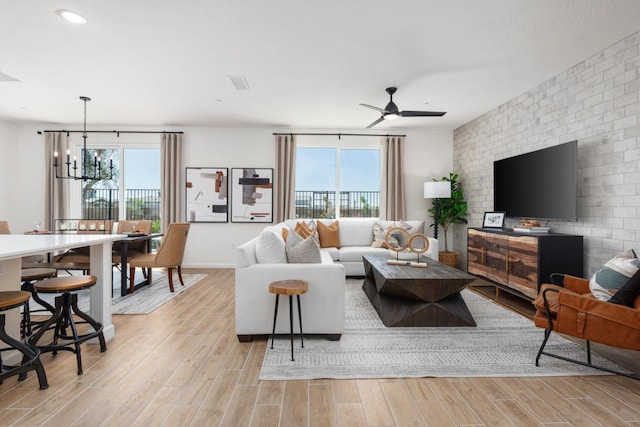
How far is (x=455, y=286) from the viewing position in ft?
9.66

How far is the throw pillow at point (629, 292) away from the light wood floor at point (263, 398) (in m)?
0.52

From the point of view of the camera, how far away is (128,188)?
20.2 feet

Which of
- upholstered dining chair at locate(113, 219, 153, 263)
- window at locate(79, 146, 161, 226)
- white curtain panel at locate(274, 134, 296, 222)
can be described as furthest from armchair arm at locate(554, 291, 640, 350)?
window at locate(79, 146, 161, 226)

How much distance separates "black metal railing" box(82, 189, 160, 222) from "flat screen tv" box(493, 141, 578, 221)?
5.92 m

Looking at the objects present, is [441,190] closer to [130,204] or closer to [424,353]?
→ [424,353]

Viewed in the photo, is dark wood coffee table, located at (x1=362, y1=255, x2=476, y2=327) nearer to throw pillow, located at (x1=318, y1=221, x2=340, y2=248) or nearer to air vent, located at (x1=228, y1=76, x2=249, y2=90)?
throw pillow, located at (x1=318, y1=221, x2=340, y2=248)

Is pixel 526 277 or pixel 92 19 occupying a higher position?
pixel 92 19

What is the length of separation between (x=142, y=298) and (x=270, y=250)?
2232 millimetres

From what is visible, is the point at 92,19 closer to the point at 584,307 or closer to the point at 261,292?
the point at 261,292

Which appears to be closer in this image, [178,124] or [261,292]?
[261,292]

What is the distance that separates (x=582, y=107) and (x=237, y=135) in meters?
5.14

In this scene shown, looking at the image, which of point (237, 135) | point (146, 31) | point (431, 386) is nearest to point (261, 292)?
point (431, 386)

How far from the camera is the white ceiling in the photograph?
2.51 m

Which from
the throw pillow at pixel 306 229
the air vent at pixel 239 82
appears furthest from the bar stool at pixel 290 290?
the air vent at pixel 239 82
